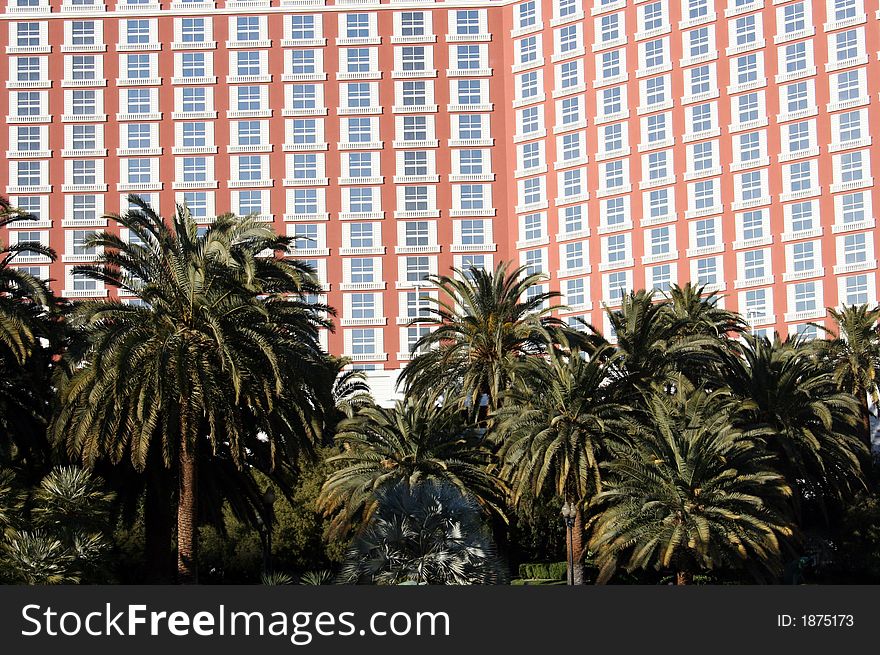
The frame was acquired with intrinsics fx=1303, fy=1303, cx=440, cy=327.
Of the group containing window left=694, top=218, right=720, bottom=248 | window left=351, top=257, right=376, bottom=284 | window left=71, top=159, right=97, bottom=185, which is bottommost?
window left=351, top=257, right=376, bottom=284

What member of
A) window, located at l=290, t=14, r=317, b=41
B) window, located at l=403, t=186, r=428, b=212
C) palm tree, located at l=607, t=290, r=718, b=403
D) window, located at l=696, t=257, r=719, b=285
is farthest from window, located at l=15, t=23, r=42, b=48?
palm tree, located at l=607, t=290, r=718, b=403

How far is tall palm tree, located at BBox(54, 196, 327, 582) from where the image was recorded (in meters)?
37.5

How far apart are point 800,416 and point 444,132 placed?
50670 millimetres

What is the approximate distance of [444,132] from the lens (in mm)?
100188

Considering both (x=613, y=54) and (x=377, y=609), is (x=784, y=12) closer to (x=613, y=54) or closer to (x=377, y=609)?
(x=613, y=54)

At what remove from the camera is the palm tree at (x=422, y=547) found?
3177 centimetres

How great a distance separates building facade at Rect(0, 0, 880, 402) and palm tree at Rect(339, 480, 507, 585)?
59.3 metres

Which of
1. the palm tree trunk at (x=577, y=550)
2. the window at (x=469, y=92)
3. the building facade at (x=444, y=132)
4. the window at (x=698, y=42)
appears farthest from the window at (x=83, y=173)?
the palm tree trunk at (x=577, y=550)

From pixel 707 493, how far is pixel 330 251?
5611 centimetres

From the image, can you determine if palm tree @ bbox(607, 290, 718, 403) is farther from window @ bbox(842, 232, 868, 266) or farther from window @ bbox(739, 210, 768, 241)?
window @ bbox(739, 210, 768, 241)

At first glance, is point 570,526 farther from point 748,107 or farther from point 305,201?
point 305,201

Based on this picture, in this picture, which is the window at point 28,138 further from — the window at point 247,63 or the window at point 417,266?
the window at point 417,266

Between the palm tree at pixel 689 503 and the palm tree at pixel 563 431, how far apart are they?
132 centimetres

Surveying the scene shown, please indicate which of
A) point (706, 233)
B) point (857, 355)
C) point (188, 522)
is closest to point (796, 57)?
point (706, 233)
